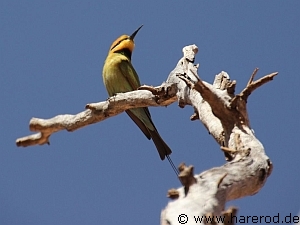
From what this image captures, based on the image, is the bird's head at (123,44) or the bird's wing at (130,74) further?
the bird's head at (123,44)

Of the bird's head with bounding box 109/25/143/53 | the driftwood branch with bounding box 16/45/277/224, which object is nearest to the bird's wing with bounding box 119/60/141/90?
the bird's head with bounding box 109/25/143/53

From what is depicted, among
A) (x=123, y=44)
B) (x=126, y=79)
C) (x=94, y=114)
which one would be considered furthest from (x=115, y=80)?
(x=94, y=114)

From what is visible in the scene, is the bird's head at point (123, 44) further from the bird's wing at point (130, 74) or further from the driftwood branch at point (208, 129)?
the driftwood branch at point (208, 129)

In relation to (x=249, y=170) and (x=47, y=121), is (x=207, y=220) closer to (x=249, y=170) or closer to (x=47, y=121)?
(x=249, y=170)

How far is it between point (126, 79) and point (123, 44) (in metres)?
0.91

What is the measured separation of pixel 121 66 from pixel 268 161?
3.25m

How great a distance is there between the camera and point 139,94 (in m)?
3.93

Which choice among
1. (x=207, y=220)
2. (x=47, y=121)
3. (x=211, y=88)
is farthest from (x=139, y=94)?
(x=207, y=220)

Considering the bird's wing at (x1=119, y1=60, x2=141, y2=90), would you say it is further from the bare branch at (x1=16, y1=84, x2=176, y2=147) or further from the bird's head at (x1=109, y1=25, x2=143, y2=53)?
the bare branch at (x1=16, y1=84, x2=176, y2=147)

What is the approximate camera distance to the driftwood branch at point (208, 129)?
6.89 ft

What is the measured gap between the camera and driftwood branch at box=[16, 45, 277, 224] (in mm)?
2102

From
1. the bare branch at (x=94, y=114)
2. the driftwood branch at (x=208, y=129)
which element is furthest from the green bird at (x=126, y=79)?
the driftwood branch at (x=208, y=129)

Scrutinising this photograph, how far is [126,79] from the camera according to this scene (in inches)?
A: 216

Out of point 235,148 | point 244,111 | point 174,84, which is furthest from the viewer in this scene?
point 174,84
